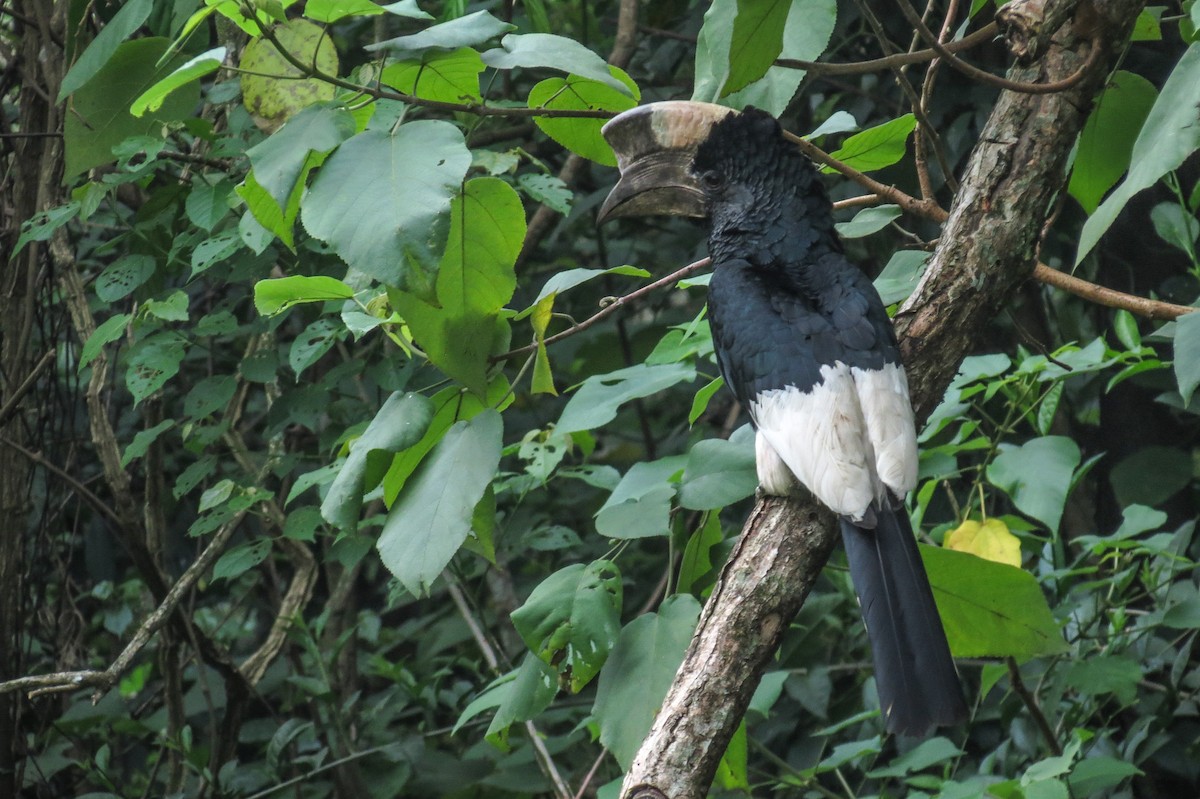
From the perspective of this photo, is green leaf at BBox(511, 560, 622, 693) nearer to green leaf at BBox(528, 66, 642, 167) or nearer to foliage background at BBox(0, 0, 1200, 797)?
foliage background at BBox(0, 0, 1200, 797)

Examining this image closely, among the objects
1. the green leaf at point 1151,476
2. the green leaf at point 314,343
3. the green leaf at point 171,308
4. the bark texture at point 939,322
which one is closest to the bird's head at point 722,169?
the bark texture at point 939,322

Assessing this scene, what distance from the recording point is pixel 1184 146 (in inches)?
43.4

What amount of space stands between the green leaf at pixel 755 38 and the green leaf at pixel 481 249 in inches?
12.0

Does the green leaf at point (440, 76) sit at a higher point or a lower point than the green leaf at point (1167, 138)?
lower

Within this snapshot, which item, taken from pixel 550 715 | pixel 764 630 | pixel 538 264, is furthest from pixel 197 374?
pixel 764 630

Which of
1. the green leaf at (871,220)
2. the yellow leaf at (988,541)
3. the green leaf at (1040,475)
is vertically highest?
the green leaf at (871,220)

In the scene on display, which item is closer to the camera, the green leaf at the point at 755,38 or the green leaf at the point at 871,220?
the green leaf at the point at 755,38

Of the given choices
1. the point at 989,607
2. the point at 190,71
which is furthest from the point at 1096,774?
the point at 190,71

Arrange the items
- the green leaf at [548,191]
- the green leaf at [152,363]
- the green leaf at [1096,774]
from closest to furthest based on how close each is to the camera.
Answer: the green leaf at [1096,774]
the green leaf at [152,363]
the green leaf at [548,191]

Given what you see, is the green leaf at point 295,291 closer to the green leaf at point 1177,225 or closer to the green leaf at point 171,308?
the green leaf at point 171,308

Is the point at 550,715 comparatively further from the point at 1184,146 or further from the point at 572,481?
the point at 1184,146

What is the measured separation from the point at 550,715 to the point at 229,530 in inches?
40.4

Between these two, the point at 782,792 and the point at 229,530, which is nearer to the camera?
the point at 229,530

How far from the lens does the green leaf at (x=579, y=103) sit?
5.12 ft
